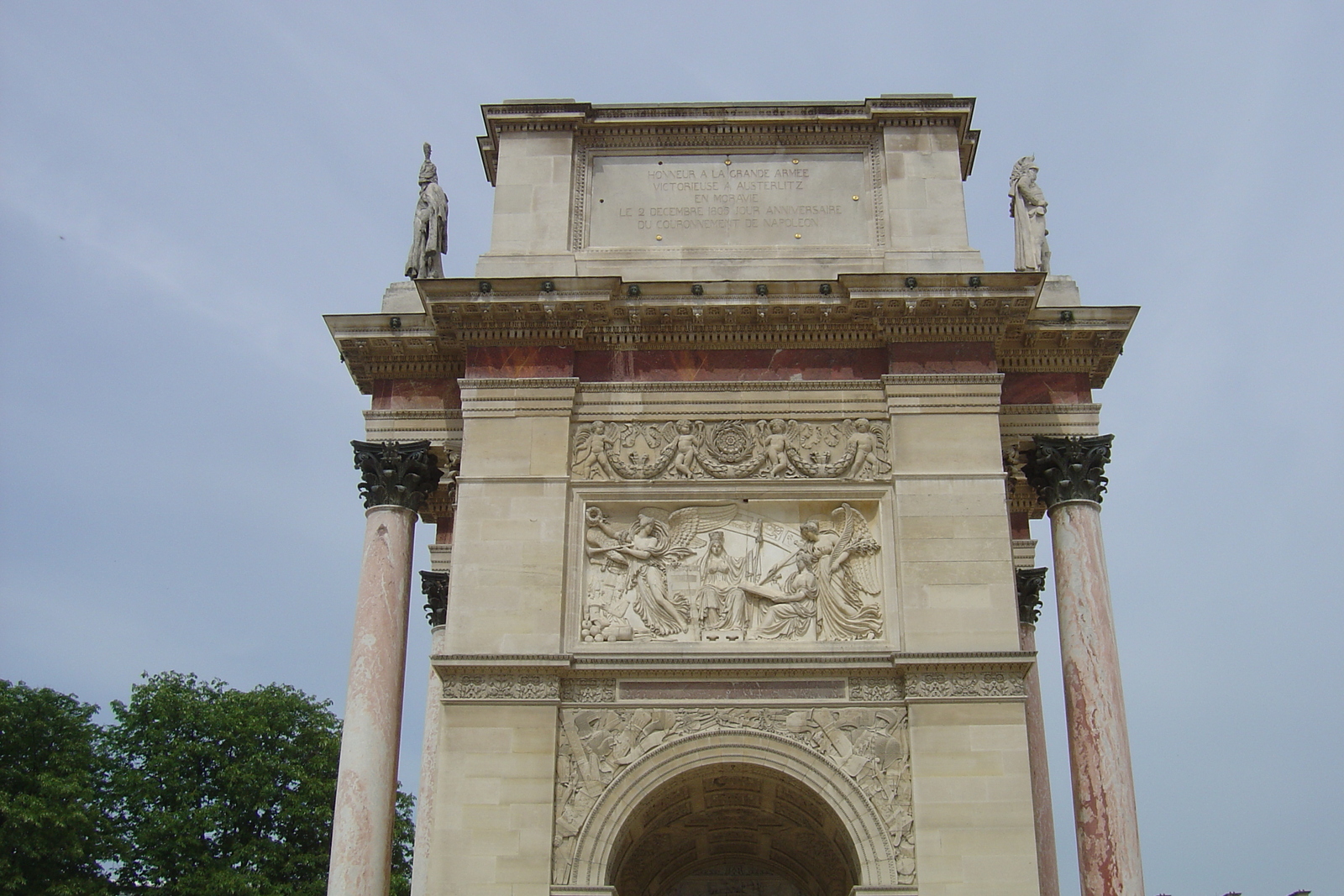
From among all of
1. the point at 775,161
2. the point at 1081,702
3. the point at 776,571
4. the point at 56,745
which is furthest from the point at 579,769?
the point at 56,745

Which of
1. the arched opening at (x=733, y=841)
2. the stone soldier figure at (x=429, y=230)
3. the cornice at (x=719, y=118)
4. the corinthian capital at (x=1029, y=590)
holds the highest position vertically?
the cornice at (x=719, y=118)

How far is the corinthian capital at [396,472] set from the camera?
21.4 m

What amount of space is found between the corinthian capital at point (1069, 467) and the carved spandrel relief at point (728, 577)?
2.78 metres

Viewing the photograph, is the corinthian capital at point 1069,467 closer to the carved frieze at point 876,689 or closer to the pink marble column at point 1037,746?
the pink marble column at point 1037,746

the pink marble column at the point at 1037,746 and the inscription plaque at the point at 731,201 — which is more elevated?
the inscription plaque at the point at 731,201

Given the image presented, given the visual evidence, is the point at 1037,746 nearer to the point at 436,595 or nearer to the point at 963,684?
the point at 963,684

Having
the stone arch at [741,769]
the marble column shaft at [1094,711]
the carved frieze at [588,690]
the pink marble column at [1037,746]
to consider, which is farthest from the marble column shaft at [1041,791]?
the carved frieze at [588,690]

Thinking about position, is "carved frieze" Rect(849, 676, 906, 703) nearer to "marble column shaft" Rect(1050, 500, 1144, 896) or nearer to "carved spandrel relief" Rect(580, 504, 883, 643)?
"carved spandrel relief" Rect(580, 504, 883, 643)

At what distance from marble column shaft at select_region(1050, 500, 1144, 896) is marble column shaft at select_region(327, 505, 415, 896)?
28.9 feet

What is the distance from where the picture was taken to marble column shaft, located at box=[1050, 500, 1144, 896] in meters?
19.0

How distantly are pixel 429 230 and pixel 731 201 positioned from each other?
4517 mm

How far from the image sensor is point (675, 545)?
810 inches

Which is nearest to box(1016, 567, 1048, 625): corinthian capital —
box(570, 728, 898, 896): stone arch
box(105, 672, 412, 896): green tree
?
box(570, 728, 898, 896): stone arch

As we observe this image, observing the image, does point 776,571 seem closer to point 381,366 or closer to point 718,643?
point 718,643
